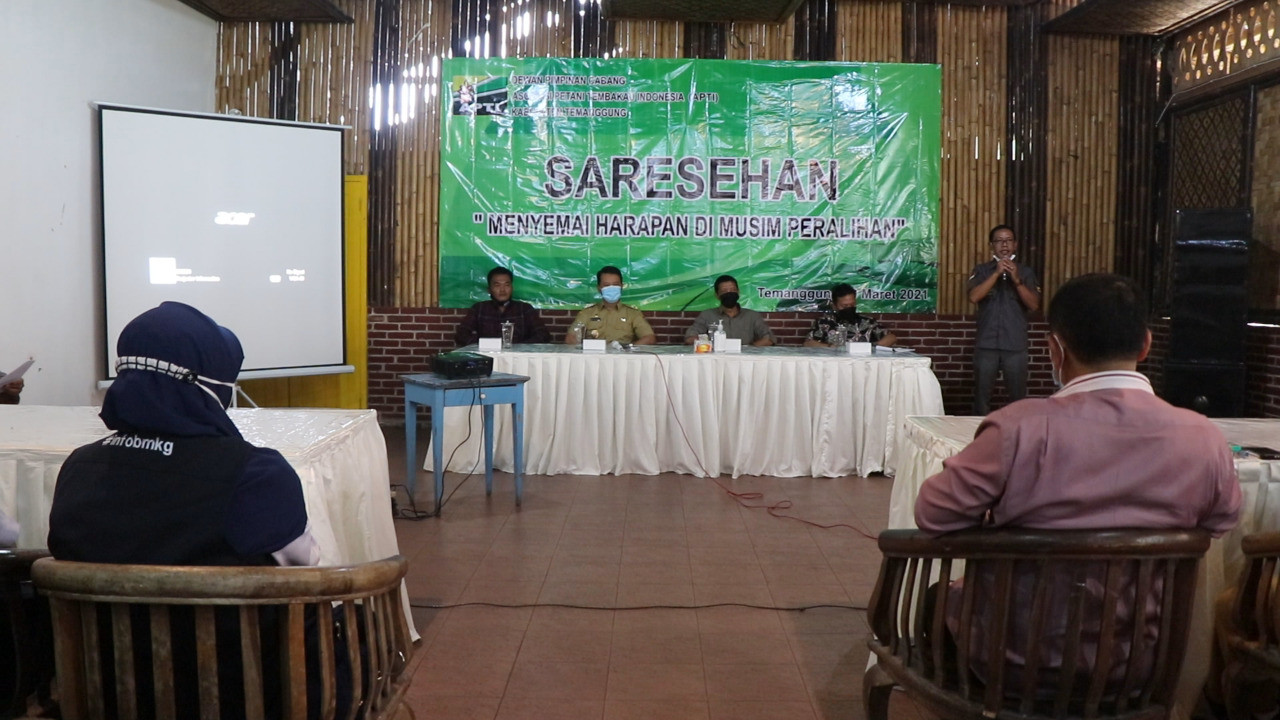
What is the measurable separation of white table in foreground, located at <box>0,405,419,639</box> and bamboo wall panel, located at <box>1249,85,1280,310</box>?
573 centimetres

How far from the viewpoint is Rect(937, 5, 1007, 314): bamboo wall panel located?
25.8 ft

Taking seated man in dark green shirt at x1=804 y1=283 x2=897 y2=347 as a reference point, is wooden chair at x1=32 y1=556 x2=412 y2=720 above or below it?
below

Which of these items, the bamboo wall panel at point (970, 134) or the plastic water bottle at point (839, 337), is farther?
the bamboo wall panel at point (970, 134)

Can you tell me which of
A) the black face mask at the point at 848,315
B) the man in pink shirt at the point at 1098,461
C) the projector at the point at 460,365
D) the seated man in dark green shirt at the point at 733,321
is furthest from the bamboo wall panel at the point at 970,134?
the man in pink shirt at the point at 1098,461

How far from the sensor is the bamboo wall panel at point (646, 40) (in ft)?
25.6

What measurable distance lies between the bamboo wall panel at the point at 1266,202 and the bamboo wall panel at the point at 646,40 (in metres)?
3.88

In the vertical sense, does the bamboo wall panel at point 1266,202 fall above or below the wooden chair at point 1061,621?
above

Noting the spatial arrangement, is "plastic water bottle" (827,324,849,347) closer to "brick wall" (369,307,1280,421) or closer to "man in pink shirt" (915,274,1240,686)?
"brick wall" (369,307,1280,421)

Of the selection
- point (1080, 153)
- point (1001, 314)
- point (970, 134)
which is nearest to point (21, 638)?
point (1001, 314)

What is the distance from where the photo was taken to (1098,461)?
5.85ft

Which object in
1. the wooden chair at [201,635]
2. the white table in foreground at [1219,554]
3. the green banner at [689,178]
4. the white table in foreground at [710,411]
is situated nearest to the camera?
the wooden chair at [201,635]

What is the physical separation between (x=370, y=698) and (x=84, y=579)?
0.50 metres

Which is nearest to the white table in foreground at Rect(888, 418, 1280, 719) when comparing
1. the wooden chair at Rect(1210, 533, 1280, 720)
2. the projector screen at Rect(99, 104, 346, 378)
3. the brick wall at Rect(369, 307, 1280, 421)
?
the wooden chair at Rect(1210, 533, 1280, 720)

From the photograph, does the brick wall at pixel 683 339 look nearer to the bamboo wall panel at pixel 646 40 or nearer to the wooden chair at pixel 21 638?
the bamboo wall panel at pixel 646 40
